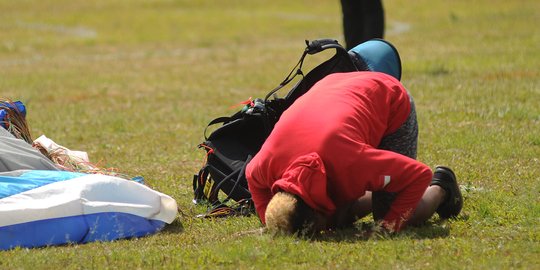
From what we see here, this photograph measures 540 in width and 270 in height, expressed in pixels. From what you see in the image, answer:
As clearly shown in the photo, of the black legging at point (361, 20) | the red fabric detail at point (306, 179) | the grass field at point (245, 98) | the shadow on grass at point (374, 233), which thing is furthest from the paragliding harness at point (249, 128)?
the black legging at point (361, 20)

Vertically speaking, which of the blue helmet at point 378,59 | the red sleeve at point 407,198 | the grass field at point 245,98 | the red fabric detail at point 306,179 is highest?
the blue helmet at point 378,59

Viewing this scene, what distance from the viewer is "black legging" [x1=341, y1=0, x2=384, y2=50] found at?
13.2m

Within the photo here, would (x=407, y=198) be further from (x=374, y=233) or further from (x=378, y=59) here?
(x=378, y=59)

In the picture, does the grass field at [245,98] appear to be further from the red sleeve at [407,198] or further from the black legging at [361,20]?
the black legging at [361,20]

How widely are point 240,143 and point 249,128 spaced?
12cm

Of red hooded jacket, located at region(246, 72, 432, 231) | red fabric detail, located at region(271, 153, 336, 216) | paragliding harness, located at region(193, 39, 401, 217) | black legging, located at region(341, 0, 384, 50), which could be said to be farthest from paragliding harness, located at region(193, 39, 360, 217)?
black legging, located at region(341, 0, 384, 50)

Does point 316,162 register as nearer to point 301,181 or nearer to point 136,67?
point 301,181

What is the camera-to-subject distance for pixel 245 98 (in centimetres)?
1346

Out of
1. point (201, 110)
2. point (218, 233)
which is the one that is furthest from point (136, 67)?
point (218, 233)

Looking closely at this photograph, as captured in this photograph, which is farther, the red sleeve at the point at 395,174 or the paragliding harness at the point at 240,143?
the paragliding harness at the point at 240,143

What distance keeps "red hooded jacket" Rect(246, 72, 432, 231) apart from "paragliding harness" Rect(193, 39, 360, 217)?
27.9 inches

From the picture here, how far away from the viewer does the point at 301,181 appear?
522cm

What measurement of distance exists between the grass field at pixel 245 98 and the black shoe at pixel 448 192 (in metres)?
0.09

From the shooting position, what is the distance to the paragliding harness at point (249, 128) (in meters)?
6.39
